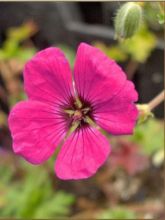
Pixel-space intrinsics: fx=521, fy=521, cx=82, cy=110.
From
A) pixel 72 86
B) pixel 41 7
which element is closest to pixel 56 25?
pixel 41 7

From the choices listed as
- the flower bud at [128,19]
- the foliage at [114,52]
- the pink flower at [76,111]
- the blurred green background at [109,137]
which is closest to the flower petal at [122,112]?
the pink flower at [76,111]

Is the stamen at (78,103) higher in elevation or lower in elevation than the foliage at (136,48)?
higher

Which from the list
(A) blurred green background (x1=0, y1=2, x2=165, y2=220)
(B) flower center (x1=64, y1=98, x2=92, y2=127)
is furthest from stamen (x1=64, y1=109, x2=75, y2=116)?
(A) blurred green background (x1=0, y1=2, x2=165, y2=220)

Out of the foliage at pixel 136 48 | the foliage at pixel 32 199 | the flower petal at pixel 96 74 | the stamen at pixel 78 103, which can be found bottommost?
the foliage at pixel 32 199

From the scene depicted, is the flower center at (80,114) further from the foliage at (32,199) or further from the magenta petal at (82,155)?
the foliage at (32,199)

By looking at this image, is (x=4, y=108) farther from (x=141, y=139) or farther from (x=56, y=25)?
(x=141, y=139)

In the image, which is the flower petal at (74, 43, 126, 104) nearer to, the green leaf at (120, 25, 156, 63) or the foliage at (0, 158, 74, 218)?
the foliage at (0, 158, 74, 218)

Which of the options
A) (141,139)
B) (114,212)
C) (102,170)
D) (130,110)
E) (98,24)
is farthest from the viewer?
(98,24)
